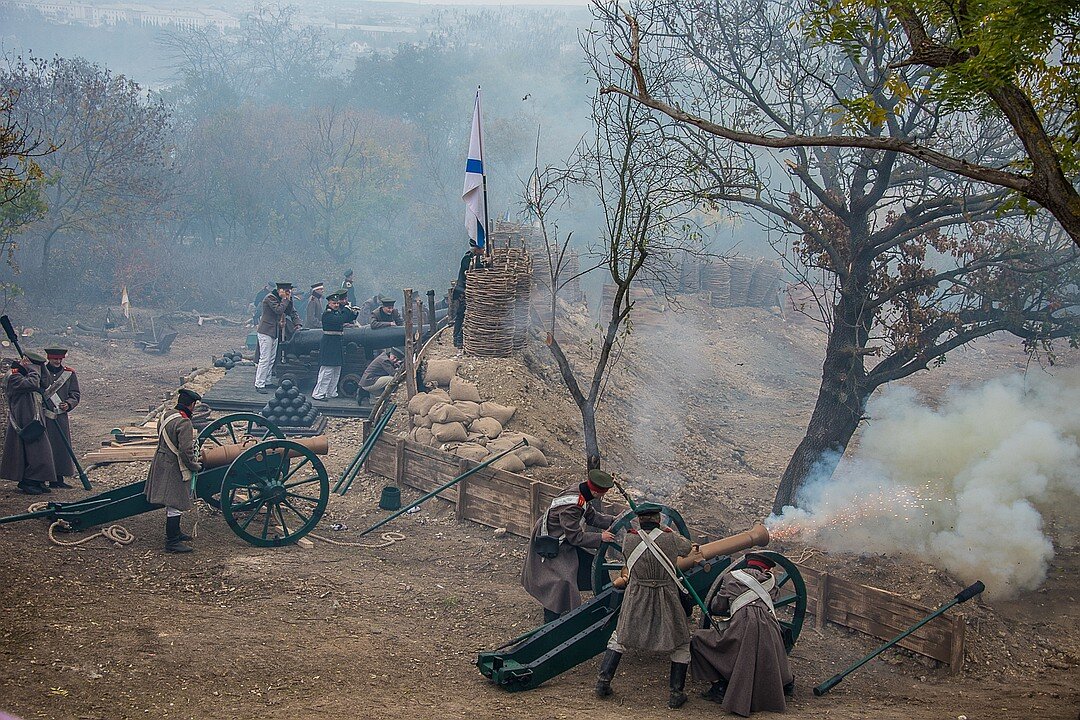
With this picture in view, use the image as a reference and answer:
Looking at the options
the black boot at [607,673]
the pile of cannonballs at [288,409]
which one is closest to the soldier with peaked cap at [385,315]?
the pile of cannonballs at [288,409]

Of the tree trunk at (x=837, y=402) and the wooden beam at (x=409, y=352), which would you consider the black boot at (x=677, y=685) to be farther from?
the wooden beam at (x=409, y=352)

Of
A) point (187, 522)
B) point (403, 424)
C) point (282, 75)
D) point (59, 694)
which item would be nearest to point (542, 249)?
point (403, 424)

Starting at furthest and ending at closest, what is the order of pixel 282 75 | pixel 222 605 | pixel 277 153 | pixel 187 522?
pixel 282 75
pixel 277 153
pixel 187 522
pixel 222 605

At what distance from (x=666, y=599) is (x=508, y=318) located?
8174 millimetres

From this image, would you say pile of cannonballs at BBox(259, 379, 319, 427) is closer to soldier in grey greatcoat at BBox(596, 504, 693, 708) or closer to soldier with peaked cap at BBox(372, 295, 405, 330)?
soldier with peaked cap at BBox(372, 295, 405, 330)

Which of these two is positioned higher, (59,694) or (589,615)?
(589,615)

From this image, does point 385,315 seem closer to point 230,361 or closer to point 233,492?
point 230,361

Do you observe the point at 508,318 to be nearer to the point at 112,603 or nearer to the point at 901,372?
the point at 901,372

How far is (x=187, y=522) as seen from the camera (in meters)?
9.62

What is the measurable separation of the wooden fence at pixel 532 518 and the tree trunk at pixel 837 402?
10.7ft

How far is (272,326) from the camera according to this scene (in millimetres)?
16016

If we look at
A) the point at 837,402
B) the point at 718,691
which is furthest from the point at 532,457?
the point at 718,691

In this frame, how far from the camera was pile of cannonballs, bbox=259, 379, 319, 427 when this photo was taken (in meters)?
14.4

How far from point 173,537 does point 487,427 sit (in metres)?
4.35
